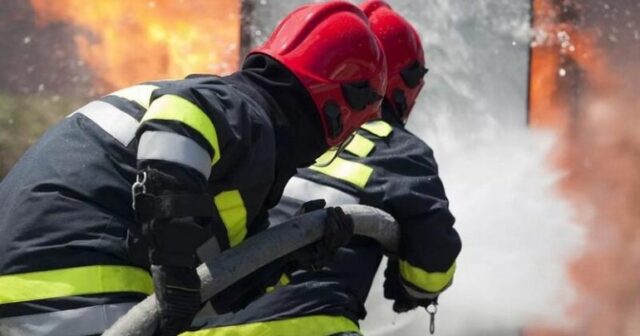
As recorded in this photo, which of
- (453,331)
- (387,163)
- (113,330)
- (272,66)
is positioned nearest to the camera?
(113,330)

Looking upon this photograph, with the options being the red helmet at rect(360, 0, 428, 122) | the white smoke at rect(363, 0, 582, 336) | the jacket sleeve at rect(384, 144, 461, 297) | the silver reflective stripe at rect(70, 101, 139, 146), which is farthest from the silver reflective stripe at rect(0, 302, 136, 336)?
the white smoke at rect(363, 0, 582, 336)

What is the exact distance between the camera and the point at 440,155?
6.19 meters

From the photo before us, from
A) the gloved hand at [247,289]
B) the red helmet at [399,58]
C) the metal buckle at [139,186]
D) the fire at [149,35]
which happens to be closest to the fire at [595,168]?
the fire at [149,35]

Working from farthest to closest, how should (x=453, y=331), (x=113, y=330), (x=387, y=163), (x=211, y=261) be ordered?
(x=453, y=331)
(x=387, y=163)
(x=211, y=261)
(x=113, y=330)

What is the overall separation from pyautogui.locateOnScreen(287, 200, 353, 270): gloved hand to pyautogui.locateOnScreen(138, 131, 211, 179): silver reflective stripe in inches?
25.9

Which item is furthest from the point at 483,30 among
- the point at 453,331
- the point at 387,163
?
the point at 387,163

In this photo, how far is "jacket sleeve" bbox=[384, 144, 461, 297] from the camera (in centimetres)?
327

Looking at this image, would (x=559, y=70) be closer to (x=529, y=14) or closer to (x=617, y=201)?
(x=529, y=14)

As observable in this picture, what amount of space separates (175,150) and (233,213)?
13.0 inches

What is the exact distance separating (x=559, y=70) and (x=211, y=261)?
4250mm

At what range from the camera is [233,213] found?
7.86ft

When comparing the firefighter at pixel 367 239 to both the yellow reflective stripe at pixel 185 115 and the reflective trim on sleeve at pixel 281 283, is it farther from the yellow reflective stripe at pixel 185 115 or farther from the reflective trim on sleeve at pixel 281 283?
the yellow reflective stripe at pixel 185 115

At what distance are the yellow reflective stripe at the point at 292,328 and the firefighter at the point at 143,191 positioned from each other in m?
0.40

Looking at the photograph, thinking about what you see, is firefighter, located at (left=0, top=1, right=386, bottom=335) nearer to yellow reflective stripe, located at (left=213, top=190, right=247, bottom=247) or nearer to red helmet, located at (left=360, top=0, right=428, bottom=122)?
yellow reflective stripe, located at (left=213, top=190, right=247, bottom=247)
